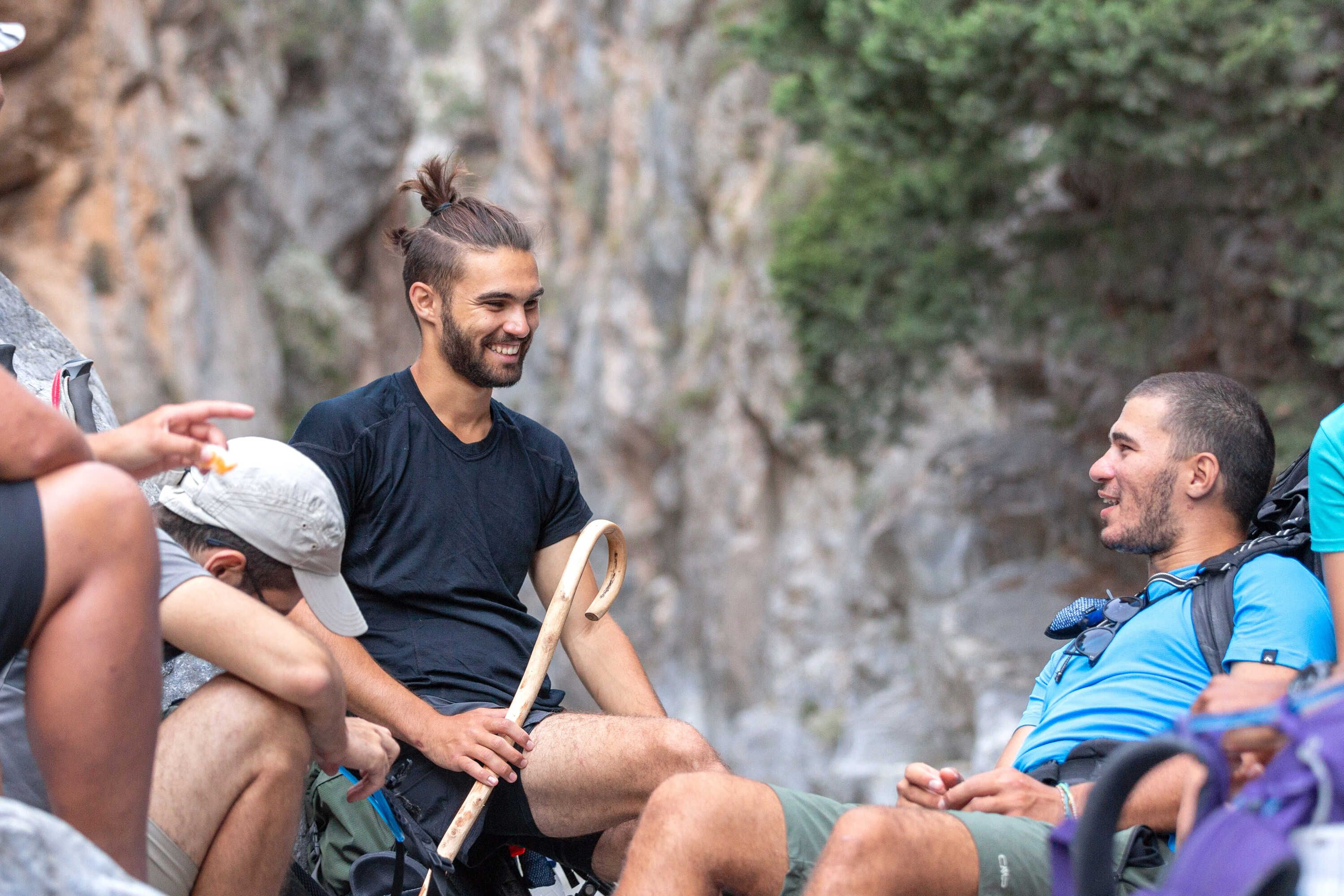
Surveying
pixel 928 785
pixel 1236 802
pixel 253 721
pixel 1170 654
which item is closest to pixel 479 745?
pixel 253 721

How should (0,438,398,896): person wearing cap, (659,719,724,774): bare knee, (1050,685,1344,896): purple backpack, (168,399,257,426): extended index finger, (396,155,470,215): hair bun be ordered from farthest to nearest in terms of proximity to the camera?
1. (396,155,470,215): hair bun
2. (659,719,724,774): bare knee
3. (0,438,398,896): person wearing cap
4. (168,399,257,426): extended index finger
5. (1050,685,1344,896): purple backpack

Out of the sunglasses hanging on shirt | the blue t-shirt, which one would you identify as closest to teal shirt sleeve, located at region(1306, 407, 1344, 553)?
the blue t-shirt

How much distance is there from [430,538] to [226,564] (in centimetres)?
74

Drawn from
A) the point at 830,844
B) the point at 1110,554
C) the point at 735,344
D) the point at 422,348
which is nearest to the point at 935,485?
the point at 1110,554

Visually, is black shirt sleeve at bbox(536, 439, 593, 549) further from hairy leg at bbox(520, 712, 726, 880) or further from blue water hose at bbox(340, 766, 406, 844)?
blue water hose at bbox(340, 766, 406, 844)

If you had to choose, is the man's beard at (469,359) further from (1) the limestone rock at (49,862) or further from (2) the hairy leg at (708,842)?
(1) the limestone rock at (49,862)

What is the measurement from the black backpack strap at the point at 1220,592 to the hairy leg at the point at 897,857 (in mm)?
778

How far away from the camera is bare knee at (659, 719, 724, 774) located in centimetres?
286

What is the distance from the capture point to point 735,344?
1950 cm

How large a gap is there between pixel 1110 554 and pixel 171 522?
9567 mm

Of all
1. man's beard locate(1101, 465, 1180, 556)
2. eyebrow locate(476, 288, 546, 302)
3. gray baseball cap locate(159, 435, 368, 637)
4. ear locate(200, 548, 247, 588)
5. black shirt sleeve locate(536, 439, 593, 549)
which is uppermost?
man's beard locate(1101, 465, 1180, 556)

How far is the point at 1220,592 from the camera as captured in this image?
2.79 m

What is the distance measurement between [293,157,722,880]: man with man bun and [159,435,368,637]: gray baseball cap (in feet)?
1.43

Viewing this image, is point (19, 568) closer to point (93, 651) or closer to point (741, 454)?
point (93, 651)
